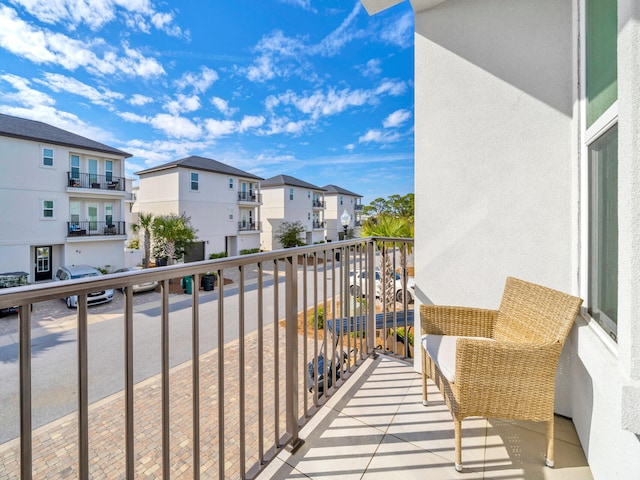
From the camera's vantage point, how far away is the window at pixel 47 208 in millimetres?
12643

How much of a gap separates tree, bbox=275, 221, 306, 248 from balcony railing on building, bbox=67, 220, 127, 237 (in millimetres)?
10100

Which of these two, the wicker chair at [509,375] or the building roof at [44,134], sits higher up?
the building roof at [44,134]

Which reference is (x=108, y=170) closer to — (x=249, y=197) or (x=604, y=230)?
(x=249, y=197)

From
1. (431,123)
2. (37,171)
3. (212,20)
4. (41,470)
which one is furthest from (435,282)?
(37,171)

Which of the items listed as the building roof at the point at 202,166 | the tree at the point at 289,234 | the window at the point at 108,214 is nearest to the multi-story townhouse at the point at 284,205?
the tree at the point at 289,234

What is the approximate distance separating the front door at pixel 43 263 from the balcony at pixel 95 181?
2.90m

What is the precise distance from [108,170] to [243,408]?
16.9 m

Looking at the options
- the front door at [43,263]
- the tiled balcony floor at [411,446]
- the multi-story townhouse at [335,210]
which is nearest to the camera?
the tiled balcony floor at [411,446]

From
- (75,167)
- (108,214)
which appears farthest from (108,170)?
(108,214)

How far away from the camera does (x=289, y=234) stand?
73.3 ft

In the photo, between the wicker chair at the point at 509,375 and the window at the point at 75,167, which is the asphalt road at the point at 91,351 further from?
the window at the point at 75,167

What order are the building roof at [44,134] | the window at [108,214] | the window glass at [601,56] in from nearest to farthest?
the window glass at [601,56] < the building roof at [44,134] < the window at [108,214]

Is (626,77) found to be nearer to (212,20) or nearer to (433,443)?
(433,443)

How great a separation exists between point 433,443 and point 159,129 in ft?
92.5
